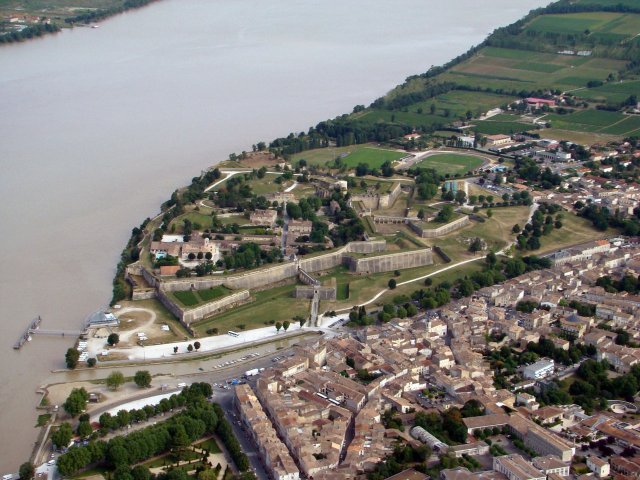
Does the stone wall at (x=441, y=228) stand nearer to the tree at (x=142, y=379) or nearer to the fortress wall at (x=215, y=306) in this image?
the fortress wall at (x=215, y=306)

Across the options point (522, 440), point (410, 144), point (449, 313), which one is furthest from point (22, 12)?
point (522, 440)

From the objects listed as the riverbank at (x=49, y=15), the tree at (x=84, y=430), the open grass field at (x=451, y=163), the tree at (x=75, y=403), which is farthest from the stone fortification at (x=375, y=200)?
the riverbank at (x=49, y=15)

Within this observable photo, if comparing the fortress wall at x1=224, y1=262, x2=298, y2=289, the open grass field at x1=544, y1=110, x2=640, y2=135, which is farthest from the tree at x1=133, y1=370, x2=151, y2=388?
the open grass field at x1=544, y1=110, x2=640, y2=135

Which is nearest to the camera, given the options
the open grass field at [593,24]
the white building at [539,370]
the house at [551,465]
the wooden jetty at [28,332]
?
the house at [551,465]

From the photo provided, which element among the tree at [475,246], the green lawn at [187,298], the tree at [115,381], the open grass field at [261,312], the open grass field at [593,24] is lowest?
the tree at [475,246]

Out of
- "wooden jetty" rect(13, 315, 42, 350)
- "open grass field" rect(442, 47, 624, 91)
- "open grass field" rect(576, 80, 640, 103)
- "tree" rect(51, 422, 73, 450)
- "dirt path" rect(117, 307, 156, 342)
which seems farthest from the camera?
"open grass field" rect(442, 47, 624, 91)

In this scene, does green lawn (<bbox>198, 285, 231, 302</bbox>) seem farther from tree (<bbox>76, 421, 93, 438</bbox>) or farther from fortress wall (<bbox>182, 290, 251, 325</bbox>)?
tree (<bbox>76, 421, 93, 438</bbox>)

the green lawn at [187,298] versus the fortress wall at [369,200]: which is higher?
the green lawn at [187,298]
